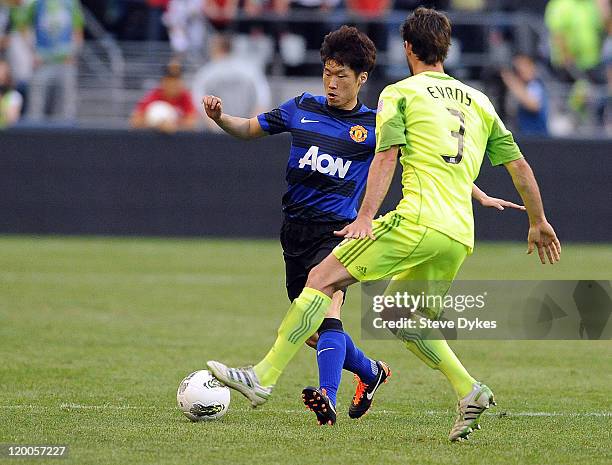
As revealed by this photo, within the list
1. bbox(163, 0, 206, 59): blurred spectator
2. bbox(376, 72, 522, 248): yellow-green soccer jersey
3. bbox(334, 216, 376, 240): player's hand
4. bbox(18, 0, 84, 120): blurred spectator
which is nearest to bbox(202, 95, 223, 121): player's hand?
bbox(376, 72, 522, 248): yellow-green soccer jersey

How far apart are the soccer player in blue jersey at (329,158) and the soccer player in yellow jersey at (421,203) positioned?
70cm

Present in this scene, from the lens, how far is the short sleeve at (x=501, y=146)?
659 cm

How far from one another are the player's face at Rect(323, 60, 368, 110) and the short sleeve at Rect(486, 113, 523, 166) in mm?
977

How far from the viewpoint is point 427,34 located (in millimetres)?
6406

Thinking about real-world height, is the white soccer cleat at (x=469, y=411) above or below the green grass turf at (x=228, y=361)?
above

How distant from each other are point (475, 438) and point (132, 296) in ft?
23.3

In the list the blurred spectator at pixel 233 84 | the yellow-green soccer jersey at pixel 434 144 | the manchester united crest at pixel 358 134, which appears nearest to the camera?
the yellow-green soccer jersey at pixel 434 144

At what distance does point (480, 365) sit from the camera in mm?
9578

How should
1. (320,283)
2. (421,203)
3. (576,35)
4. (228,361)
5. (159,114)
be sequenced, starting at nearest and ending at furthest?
1. (421,203)
2. (320,283)
3. (228,361)
4. (159,114)
5. (576,35)

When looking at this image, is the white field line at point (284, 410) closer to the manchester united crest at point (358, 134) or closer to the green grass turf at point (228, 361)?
the green grass turf at point (228, 361)

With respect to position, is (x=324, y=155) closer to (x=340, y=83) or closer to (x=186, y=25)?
(x=340, y=83)

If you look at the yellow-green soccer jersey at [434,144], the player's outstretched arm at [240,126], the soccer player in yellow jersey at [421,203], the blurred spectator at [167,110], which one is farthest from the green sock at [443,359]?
the blurred spectator at [167,110]

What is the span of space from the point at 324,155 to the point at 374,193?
111cm

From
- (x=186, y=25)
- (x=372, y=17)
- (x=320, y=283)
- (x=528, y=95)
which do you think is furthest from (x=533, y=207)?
(x=186, y=25)
